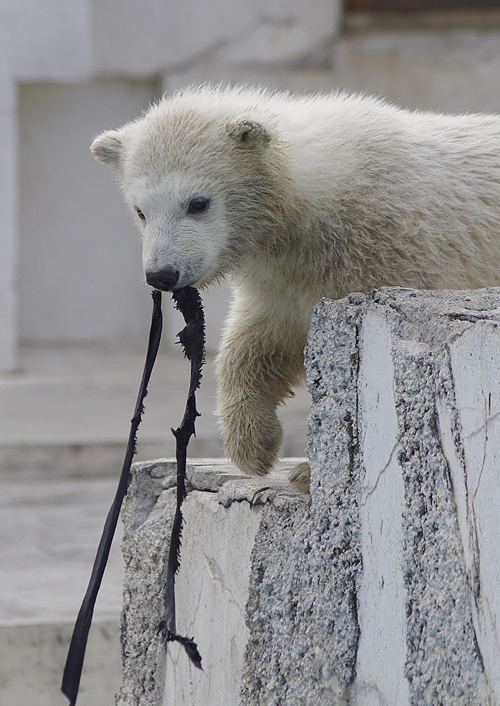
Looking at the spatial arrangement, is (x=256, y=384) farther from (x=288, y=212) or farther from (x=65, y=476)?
(x=65, y=476)

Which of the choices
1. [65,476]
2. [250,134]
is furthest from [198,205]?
[65,476]

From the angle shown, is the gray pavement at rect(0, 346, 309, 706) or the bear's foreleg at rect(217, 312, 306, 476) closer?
the bear's foreleg at rect(217, 312, 306, 476)

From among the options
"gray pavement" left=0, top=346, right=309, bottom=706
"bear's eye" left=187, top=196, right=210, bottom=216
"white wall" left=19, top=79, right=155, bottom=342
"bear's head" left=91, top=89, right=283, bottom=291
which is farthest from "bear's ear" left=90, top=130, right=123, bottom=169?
"white wall" left=19, top=79, right=155, bottom=342

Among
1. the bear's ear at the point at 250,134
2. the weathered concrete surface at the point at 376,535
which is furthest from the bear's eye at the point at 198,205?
the weathered concrete surface at the point at 376,535

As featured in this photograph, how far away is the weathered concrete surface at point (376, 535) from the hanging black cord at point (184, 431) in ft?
0.38

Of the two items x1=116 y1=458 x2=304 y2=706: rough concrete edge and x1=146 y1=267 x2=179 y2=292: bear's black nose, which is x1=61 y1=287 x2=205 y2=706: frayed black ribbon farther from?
x1=116 y1=458 x2=304 y2=706: rough concrete edge

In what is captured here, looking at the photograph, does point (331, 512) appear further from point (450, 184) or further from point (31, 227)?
point (31, 227)

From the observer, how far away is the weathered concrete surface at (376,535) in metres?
1.27

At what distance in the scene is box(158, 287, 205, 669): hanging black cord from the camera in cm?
176

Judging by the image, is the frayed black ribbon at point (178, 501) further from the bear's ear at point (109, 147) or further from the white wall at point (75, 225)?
the white wall at point (75, 225)

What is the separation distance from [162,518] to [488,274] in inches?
36.8

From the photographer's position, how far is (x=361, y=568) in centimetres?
151

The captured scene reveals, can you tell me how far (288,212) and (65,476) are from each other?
3491 mm

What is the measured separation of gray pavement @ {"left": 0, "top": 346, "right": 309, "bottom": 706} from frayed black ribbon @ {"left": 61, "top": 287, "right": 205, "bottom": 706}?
3.32 ft
